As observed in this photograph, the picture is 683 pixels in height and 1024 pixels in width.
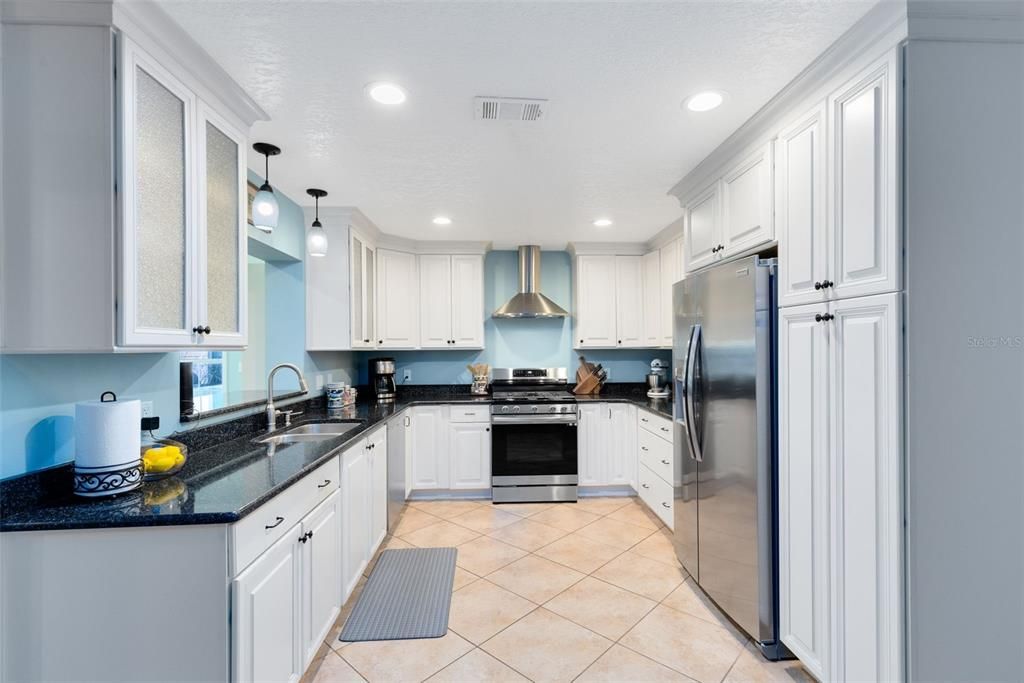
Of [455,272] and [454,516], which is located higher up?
[455,272]

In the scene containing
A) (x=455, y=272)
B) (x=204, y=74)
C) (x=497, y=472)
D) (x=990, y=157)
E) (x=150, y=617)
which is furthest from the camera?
(x=455, y=272)

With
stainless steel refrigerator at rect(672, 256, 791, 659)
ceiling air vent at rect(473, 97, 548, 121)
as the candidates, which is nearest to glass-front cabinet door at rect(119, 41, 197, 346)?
ceiling air vent at rect(473, 97, 548, 121)

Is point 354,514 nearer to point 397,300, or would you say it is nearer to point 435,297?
point 397,300

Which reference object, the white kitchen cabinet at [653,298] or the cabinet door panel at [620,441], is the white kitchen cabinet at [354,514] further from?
the white kitchen cabinet at [653,298]

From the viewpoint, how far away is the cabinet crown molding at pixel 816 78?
1361 millimetres

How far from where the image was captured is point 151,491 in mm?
1488

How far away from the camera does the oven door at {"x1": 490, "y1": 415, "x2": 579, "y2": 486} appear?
13.1 ft

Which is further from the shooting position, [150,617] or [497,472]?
[497,472]

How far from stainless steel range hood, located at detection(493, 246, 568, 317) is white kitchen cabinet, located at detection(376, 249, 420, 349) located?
33.4 inches

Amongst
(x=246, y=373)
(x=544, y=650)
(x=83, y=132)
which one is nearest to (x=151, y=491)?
(x=83, y=132)

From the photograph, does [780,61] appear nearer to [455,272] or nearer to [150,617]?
[150,617]

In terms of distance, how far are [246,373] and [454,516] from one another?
80.2 inches

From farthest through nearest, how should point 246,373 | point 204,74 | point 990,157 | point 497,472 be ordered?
point 497,472 → point 246,373 → point 204,74 → point 990,157

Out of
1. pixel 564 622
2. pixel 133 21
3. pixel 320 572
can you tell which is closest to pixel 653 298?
pixel 564 622
